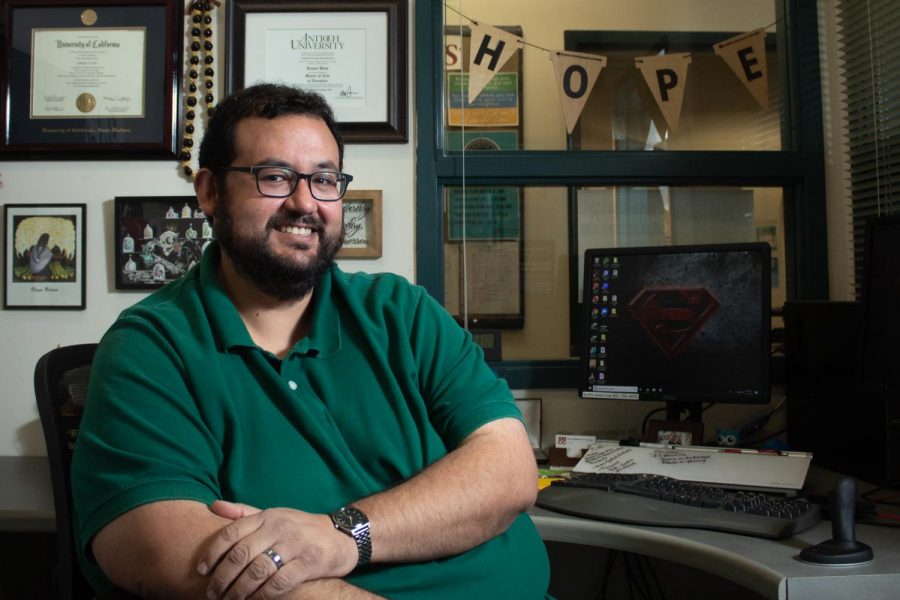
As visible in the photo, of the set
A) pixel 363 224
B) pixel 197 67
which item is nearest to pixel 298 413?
pixel 363 224

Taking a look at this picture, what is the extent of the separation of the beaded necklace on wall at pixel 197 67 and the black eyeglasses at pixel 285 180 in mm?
896

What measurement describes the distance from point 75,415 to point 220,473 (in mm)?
469

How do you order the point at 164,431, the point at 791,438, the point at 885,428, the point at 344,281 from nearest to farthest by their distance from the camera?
the point at 164,431, the point at 344,281, the point at 885,428, the point at 791,438

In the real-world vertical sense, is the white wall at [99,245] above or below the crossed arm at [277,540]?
above

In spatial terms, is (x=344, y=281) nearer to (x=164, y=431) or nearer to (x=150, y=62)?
(x=164, y=431)

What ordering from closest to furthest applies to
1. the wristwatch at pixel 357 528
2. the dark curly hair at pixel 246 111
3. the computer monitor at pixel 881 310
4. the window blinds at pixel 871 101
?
the wristwatch at pixel 357 528 → the dark curly hair at pixel 246 111 → the computer monitor at pixel 881 310 → the window blinds at pixel 871 101

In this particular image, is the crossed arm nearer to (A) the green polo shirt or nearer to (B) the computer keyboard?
(A) the green polo shirt

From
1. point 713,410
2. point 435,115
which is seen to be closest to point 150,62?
point 435,115

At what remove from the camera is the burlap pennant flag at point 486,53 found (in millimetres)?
2236

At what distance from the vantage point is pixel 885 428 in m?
1.65

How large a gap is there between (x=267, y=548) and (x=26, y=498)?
0.95 meters

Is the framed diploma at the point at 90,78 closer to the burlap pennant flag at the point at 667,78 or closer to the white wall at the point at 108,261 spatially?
the white wall at the point at 108,261

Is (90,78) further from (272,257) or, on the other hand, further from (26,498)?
(272,257)

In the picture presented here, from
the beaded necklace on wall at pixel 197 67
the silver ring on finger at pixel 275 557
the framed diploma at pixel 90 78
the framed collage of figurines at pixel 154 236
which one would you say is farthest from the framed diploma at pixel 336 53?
the silver ring on finger at pixel 275 557
